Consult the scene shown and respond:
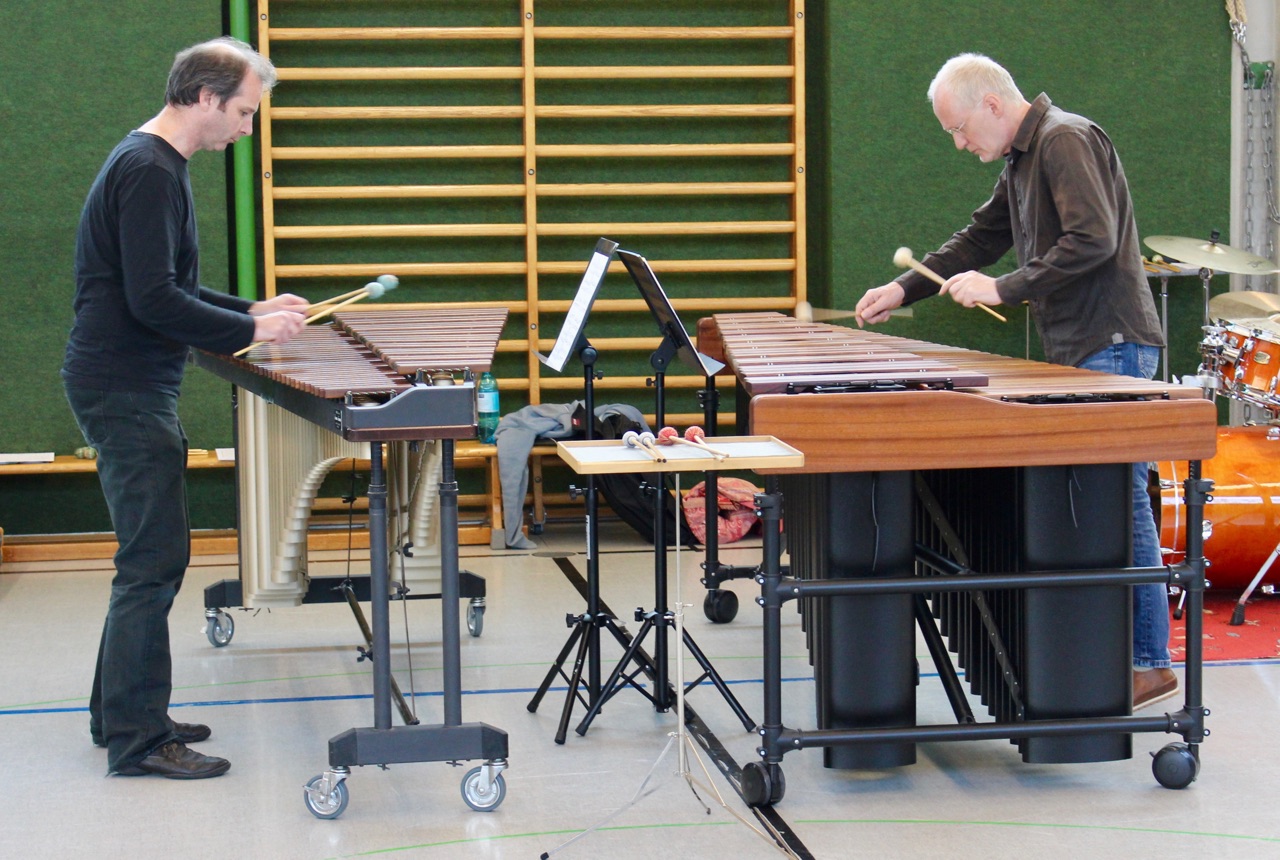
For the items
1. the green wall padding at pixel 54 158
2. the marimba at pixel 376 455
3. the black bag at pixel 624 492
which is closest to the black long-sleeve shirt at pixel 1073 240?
the marimba at pixel 376 455

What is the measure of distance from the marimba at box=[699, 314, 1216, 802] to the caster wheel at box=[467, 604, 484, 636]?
139 centimetres

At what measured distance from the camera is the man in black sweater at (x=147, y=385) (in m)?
2.80

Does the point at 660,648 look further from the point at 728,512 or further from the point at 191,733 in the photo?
the point at 728,512

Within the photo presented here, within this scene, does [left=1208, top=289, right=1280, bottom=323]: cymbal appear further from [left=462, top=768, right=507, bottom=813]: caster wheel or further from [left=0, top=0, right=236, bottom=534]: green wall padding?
[left=0, top=0, right=236, bottom=534]: green wall padding

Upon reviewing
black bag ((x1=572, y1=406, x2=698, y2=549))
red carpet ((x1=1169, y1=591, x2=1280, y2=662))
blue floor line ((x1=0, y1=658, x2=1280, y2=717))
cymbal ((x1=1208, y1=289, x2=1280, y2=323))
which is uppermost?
cymbal ((x1=1208, y1=289, x2=1280, y2=323))

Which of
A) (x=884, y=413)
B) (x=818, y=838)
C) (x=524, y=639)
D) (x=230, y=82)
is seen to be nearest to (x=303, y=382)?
(x=230, y=82)

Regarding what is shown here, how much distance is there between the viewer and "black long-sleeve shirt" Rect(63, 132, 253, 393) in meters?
2.72

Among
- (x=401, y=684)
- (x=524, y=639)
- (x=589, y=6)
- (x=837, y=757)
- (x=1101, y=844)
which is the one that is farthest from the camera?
(x=589, y=6)

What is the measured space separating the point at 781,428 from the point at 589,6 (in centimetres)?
393

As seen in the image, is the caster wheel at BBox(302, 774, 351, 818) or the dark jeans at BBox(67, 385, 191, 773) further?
the dark jeans at BBox(67, 385, 191, 773)

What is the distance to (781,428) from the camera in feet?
8.08

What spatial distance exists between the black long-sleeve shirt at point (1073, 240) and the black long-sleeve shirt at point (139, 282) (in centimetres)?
173

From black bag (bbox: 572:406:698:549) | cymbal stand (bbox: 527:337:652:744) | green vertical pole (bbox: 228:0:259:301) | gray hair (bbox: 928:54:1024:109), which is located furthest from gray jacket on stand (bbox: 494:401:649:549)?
gray hair (bbox: 928:54:1024:109)

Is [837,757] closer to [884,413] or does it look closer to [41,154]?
[884,413]
